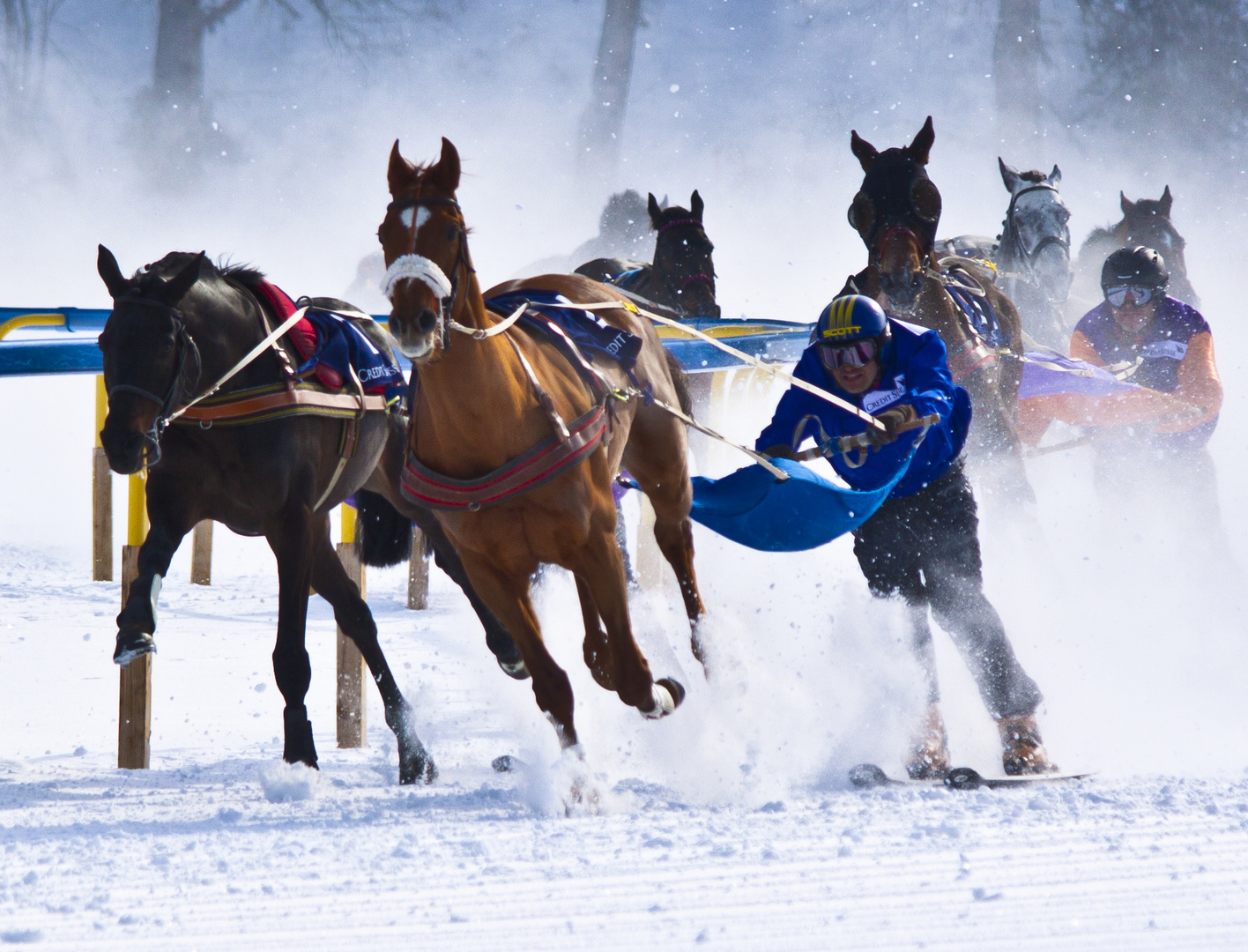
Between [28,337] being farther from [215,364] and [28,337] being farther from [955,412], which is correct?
[955,412]

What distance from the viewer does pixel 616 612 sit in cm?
389

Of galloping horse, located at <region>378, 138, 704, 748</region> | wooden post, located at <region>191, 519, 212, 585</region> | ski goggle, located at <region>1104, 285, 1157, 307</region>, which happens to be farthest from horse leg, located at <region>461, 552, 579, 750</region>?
wooden post, located at <region>191, 519, 212, 585</region>

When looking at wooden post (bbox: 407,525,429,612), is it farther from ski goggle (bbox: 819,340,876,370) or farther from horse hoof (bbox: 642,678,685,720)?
ski goggle (bbox: 819,340,876,370)

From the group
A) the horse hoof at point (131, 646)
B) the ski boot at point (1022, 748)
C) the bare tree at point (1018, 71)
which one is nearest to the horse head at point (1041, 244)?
the ski boot at point (1022, 748)

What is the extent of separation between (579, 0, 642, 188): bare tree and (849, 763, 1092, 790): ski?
19.8 metres

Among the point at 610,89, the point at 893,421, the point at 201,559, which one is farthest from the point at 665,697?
the point at 610,89

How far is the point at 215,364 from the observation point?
447 cm

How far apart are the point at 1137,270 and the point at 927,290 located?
9.79ft

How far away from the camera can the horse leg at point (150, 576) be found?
4.14m

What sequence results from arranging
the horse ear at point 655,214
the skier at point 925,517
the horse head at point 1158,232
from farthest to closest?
1. the horse head at point 1158,232
2. the horse ear at point 655,214
3. the skier at point 925,517

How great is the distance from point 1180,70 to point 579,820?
25.8 metres

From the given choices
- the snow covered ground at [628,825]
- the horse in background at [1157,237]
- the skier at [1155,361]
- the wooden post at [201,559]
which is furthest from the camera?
the horse in background at [1157,237]

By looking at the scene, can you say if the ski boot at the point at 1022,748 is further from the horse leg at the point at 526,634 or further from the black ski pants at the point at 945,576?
the horse leg at the point at 526,634

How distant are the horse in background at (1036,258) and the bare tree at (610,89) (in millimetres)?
14014
